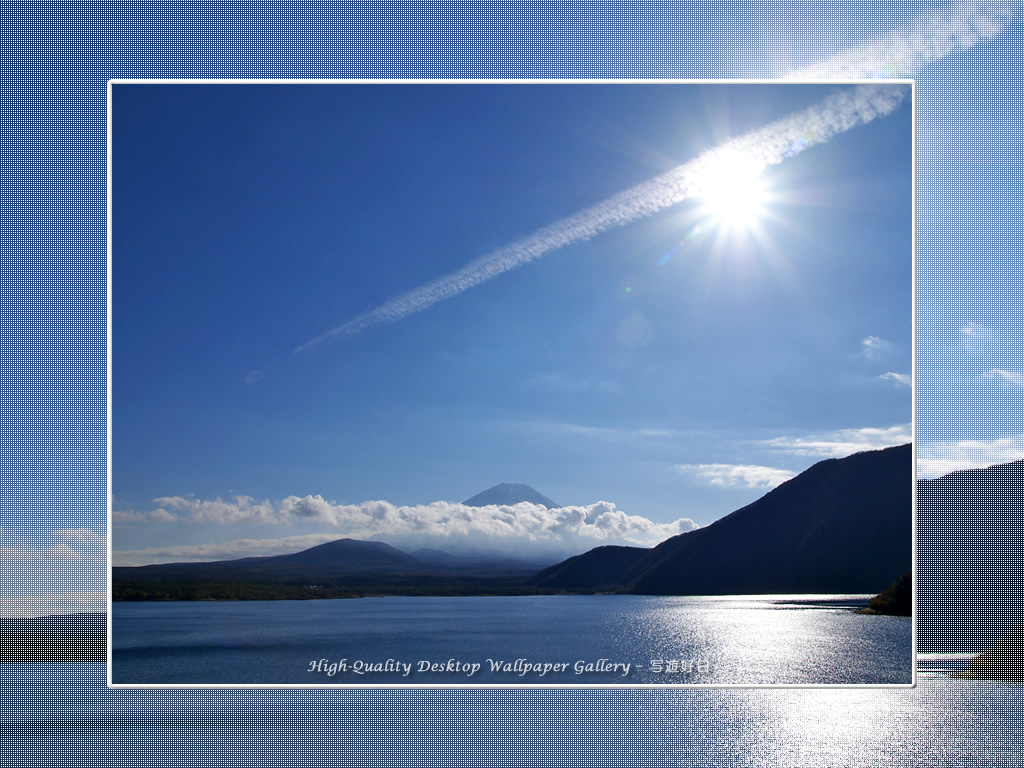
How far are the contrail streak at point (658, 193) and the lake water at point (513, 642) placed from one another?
2263 millimetres

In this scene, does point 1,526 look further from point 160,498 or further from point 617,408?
point 617,408

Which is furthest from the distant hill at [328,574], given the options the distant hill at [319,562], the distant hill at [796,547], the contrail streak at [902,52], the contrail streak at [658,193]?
the contrail streak at [902,52]

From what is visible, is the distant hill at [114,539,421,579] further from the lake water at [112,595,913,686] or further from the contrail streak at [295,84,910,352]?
the contrail streak at [295,84,910,352]

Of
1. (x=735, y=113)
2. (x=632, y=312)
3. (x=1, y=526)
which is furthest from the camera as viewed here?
(x=632, y=312)

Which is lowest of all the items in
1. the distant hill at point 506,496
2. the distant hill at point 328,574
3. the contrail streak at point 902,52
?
the distant hill at point 328,574

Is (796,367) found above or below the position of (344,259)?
below

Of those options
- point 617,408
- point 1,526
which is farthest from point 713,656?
point 1,526

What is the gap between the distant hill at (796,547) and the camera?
725cm

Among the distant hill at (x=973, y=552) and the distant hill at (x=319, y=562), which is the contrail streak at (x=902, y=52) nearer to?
the distant hill at (x=973, y=552)

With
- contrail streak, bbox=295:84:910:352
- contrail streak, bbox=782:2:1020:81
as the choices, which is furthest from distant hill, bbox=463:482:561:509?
contrail streak, bbox=782:2:1020:81

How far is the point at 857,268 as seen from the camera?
276 inches

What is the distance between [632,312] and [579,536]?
184 cm

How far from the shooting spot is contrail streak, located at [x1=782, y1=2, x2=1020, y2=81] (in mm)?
6441

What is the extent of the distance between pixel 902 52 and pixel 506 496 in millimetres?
4358
